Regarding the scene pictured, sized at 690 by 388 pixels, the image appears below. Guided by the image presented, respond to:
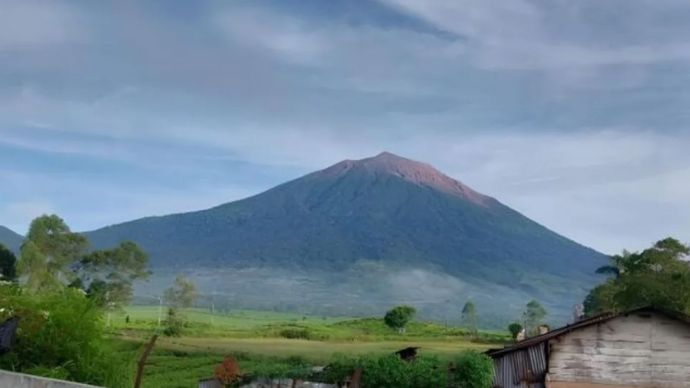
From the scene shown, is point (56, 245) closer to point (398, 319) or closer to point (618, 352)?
point (398, 319)

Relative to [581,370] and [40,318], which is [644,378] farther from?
[40,318]

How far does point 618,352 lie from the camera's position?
2373 centimetres

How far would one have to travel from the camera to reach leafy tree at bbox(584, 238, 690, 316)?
148 feet

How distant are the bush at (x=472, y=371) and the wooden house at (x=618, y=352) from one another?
1.70m

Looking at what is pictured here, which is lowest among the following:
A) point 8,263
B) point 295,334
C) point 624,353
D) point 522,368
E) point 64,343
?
point 522,368

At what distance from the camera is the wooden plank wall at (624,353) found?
23625 millimetres

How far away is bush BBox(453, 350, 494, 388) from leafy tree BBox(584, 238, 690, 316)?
15.6m

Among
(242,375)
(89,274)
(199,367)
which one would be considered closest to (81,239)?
(89,274)

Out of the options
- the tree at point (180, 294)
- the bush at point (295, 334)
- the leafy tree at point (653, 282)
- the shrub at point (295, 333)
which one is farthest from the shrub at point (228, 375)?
the tree at point (180, 294)

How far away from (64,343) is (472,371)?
9.43 metres

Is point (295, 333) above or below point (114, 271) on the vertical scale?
below

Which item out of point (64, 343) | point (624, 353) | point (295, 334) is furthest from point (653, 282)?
point (64, 343)

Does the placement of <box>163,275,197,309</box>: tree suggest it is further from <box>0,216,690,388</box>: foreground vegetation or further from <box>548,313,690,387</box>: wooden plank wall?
<box>548,313,690,387</box>: wooden plank wall

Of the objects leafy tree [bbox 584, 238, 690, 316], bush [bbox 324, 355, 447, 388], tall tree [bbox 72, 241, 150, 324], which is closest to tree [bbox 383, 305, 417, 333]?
leafy tree [bbox 584, 238, 690, 316]
